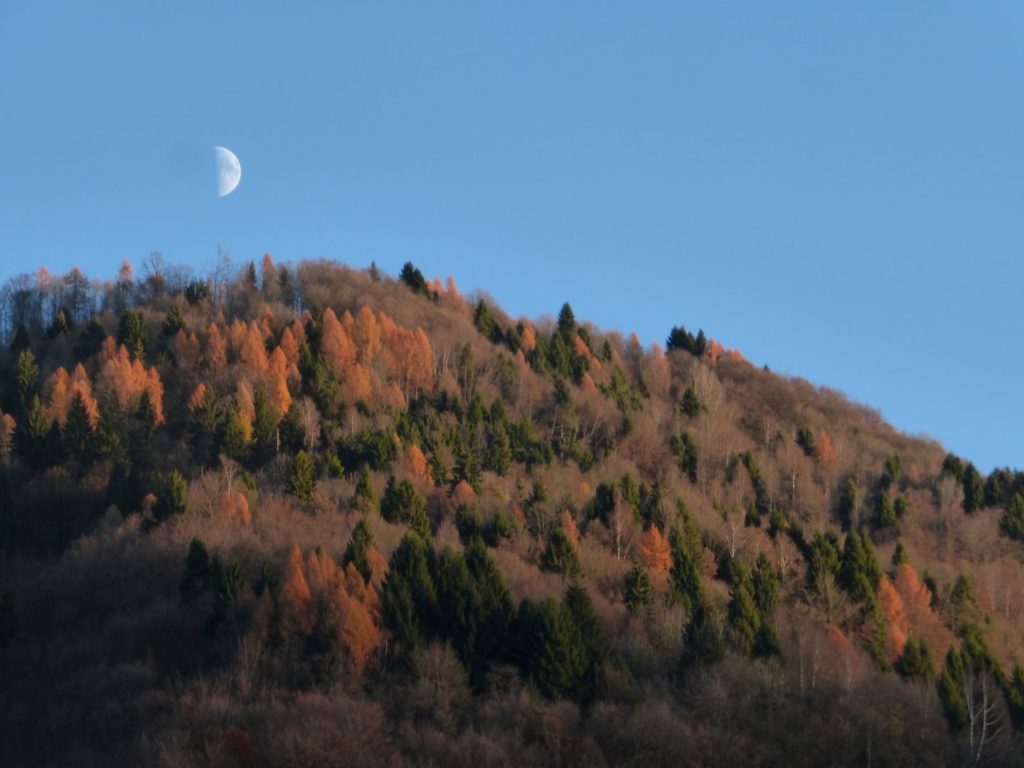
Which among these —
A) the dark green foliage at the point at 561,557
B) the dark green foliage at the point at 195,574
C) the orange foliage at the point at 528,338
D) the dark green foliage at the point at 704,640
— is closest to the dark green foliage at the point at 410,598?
the dark green foliage at the point at 561,557

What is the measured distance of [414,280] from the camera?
374ft

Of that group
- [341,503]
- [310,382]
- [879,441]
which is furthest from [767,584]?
[879,441]

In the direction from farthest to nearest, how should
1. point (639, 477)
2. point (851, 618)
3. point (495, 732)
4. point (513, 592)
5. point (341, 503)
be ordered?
point (639, 477) → point (341, 503) → point (851, 618) → point (513, 592) → point (495, 732)

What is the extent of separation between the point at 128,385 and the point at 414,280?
39.9 m

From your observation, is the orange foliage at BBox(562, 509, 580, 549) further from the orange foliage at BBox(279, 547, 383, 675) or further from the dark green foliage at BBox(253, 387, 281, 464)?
the dark green foliage at BBox(253, 387, 281, 464)

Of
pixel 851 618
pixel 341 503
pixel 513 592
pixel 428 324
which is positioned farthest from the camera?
pixel 428 324

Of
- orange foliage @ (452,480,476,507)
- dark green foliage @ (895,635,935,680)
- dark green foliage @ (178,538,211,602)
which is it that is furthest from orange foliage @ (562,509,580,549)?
dark green foliage @ (178,538,211,602)

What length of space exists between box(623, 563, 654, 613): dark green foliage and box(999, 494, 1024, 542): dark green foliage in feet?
107

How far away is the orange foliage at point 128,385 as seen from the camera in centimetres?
7800

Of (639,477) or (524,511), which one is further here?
(639,477)

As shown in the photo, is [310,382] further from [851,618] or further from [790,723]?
[790,723]

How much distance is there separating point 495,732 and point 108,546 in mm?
24942

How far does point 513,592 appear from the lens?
52.8m

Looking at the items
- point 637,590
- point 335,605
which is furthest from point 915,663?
point 335,605
